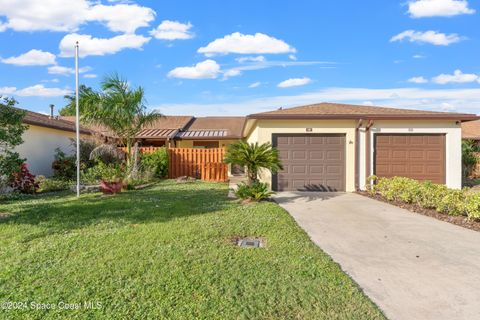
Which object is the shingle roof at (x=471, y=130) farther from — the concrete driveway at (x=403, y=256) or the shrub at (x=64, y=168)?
the shrub at (x=64, y=168)

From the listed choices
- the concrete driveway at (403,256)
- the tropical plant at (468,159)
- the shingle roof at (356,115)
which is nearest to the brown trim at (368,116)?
the shingle roof at (356,115)

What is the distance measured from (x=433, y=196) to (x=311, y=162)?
4.66 meters

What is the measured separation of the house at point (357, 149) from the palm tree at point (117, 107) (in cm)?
566

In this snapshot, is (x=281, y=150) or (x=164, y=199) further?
(x=281, y=150)

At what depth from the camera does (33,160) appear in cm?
1401

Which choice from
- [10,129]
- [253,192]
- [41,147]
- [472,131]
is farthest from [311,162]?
[472,131]

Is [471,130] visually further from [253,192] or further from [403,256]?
[403,256]

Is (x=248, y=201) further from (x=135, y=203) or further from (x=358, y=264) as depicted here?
(x=358, y=264)

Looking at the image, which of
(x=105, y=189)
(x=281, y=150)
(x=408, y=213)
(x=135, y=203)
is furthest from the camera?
(x=281, y=150)

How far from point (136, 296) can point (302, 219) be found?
4.71 meters

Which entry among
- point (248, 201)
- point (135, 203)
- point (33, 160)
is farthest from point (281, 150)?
point (33, 160)

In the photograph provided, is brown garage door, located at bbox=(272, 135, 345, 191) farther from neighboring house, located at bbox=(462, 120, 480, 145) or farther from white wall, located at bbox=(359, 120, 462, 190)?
neighboring house, located at bbox=(462, 120, 480, 145)

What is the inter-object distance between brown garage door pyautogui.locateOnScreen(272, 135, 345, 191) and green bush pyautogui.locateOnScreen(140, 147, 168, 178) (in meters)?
6.60

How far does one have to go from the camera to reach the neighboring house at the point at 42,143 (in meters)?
13.5
